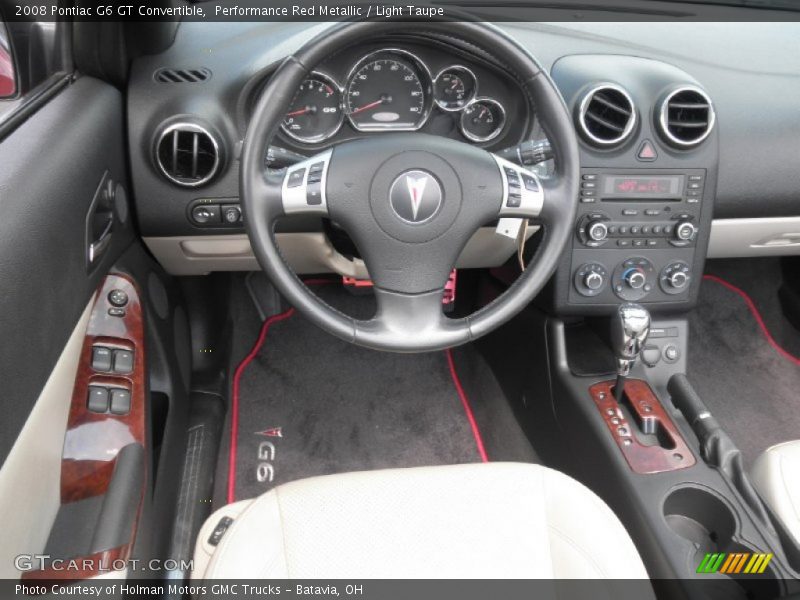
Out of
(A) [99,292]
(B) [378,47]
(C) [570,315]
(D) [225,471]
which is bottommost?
(D) [225,471]

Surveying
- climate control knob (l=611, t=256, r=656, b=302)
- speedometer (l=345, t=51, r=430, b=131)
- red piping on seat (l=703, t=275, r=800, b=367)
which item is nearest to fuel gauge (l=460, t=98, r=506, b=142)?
speedometer (l=345, t=51, r=430, b=131)

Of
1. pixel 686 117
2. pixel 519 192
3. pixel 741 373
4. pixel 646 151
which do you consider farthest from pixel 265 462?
pixel 741 373

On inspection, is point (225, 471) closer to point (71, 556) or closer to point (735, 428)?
point (71, 556)

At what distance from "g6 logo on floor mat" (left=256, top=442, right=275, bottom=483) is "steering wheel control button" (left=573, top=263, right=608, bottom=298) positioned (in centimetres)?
98

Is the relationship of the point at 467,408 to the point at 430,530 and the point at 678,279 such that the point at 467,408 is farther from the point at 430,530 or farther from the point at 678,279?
the point at 430,530

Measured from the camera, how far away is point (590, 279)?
1.75m

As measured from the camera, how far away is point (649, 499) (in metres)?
1.47

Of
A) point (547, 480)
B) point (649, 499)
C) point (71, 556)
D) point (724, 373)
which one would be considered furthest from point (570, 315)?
point (71, 556)

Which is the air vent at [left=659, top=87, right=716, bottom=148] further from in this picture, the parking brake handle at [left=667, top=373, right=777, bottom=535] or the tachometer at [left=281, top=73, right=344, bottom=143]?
the tachometer at [left=281, top=73, right=344, bottom=143]

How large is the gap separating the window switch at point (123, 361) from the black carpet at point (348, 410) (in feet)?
2.05

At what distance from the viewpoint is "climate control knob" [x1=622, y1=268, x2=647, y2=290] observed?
175 centimetres

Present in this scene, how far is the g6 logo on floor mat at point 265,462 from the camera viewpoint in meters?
2.01

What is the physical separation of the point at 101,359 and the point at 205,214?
430 mm

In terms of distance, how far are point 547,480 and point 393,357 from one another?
1.28 metres
